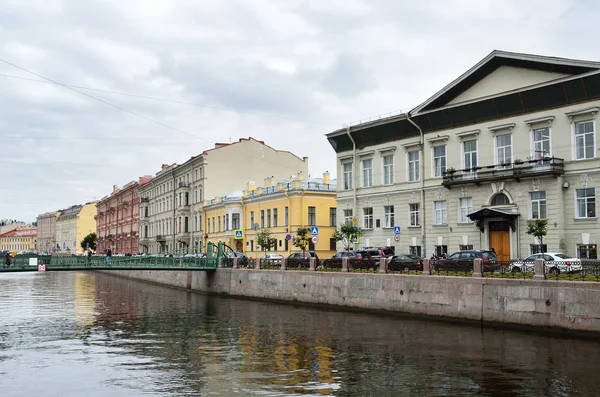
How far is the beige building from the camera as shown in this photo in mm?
71875

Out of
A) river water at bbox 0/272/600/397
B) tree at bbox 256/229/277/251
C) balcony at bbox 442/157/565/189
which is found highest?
balcony at bbox 442/157/565/189

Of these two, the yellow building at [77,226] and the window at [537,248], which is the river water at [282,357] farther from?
the yellow building at [77,226]

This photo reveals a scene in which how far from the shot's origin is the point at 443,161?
43.0 m

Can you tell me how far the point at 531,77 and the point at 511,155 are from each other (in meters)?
4.61

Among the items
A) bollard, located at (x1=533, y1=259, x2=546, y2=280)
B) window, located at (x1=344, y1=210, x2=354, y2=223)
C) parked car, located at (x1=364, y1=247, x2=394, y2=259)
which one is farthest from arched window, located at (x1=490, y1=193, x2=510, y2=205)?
bollard, located at (x1=533, y1=259, x2=546, y2=280)

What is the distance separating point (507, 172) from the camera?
38.0m

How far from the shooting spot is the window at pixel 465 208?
134ft

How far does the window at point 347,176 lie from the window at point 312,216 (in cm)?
696

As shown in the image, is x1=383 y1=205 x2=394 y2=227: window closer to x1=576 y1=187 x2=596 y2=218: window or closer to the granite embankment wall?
the granite embankment wall

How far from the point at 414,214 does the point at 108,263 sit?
2076cm

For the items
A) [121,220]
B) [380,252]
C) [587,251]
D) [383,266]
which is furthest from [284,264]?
[121,220]

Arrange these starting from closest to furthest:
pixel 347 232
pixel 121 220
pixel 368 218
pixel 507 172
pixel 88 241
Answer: pixel 507 172 < pixel 347 232 < pixel 368 218 < pixel 121 220 < pixel 88 241

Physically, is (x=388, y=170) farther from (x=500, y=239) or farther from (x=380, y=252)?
(x=500, y=239)

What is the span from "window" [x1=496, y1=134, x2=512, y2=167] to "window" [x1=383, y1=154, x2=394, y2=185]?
29.4ft
